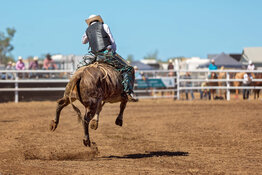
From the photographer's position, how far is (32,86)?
23.2 meters

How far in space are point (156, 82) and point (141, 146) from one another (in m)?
15.2

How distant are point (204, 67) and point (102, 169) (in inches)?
1564

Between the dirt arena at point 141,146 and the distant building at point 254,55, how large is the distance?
31.8 meters

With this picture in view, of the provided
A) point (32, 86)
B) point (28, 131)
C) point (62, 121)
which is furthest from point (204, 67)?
point (28, 131)

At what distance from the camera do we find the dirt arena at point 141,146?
6.72 m

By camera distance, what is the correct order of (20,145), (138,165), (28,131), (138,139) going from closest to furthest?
(138,165), (20,145), (138,139), (28,131)

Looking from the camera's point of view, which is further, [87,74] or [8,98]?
[8,98]

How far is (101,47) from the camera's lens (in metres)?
8.88

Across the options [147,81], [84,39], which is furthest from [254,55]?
[84,39]

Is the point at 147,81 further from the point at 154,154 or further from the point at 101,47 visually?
the point at 154,154

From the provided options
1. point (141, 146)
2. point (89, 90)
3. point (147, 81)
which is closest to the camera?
point (89, 90)

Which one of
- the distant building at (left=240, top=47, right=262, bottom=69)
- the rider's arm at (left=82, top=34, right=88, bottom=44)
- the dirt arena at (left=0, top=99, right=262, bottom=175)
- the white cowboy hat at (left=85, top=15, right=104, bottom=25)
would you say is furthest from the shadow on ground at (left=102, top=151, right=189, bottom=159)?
the distant building at (left=240, top=47, right=262, bottom=69)

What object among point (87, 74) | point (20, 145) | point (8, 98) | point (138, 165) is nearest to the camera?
point (138, 165)

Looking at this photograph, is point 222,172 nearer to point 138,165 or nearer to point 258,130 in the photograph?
point 138,165
